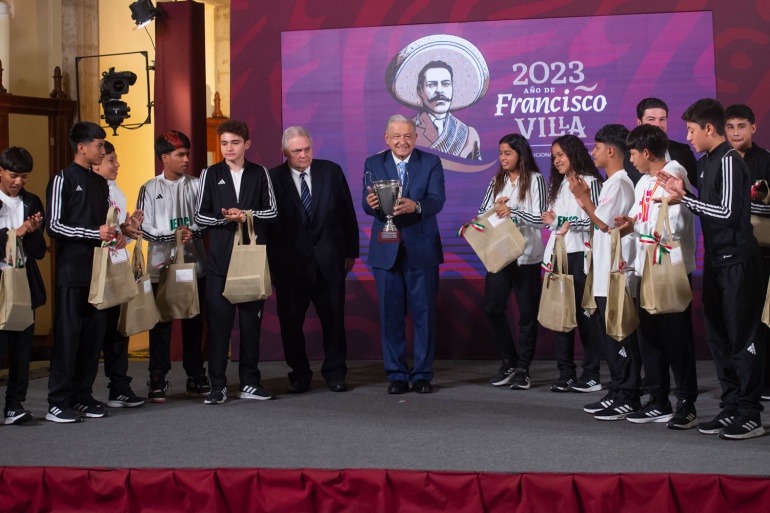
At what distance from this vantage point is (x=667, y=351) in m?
4.41

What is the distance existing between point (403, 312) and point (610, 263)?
144 cm

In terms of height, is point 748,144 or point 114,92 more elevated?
point 114,92

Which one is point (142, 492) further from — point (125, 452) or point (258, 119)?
point (258, 119)

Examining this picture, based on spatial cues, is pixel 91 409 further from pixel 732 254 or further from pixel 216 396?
pixel 732 254

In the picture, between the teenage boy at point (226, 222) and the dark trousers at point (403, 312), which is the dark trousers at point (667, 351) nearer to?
the dark trousers at point (403, 312)

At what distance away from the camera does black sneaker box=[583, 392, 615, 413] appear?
4.82m

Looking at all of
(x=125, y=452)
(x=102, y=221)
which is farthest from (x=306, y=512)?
(x=102, y=221)

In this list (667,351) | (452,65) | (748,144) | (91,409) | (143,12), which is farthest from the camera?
(143,12)

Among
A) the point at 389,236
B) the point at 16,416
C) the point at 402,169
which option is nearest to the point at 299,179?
the point at 402,169

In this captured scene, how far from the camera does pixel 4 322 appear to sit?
15.0 ft

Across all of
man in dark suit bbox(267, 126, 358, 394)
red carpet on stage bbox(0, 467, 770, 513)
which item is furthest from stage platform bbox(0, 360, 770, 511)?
man in dark suit bbox(267, 126, 358, 394)

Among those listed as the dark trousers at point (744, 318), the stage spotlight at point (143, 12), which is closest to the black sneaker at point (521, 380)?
the dark trousers at point (744, 318)

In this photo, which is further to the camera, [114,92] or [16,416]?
[114,92]

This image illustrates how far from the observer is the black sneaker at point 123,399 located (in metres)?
5.32
